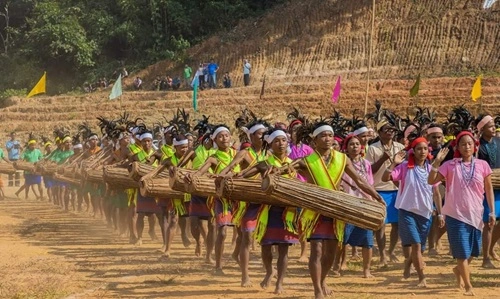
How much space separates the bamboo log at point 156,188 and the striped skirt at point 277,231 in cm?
251

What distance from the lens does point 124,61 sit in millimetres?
54531

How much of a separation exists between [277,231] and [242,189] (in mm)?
693

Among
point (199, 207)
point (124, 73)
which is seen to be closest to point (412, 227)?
point (199, 207)

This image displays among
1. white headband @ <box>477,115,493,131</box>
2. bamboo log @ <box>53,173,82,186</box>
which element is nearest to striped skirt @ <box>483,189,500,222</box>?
white headband @ <box>477,115,493,131</box>

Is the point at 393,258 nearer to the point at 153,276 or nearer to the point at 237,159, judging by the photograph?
the point at 237,159

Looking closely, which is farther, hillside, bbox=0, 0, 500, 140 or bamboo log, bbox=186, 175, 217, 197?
hillside, bbox=0, 0, 500, 140

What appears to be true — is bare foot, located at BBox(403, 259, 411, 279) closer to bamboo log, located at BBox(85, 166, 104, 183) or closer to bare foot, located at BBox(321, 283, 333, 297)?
bare foot, located at BBox(321, 283, 333, 297)

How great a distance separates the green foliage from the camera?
171 ft

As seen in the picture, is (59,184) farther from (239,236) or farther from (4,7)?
(4,7)

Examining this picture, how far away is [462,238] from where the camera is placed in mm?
8789

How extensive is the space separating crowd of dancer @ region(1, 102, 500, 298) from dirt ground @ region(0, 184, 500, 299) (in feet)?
0.75

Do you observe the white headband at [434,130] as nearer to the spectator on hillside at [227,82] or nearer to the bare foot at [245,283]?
the bare foot at [245,283]

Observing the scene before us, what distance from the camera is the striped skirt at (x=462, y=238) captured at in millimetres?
8766

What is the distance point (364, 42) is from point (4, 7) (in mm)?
28059
